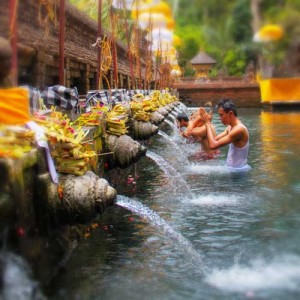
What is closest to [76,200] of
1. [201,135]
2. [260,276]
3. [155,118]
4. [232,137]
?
[260,276]

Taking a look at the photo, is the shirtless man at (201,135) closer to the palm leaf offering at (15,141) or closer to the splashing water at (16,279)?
the palm leaf offering at (15,141)

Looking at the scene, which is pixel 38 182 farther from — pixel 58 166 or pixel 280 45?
pixel 280 45

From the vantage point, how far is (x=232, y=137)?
23.4 ft

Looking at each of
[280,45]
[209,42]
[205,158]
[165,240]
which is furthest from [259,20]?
[205,158]

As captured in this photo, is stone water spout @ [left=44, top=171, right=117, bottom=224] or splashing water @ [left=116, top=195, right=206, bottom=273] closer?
stone water spout @ [left=44, top=171, right=117, bottom=224]

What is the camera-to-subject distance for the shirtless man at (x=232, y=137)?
706cm

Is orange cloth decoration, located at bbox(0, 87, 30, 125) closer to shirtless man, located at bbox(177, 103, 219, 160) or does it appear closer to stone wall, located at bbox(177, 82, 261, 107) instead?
shirtless man, located at bbox(177, 103, 219, 160)

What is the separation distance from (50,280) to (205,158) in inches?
231

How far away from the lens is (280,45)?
1.54 m

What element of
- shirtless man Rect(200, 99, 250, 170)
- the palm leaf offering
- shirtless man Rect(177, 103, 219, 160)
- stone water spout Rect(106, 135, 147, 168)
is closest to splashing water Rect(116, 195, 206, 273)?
stone water spout Rect(106, 135, 147, 168)

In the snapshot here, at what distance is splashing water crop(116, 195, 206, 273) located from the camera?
420cm

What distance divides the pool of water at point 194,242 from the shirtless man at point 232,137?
0.23 metres

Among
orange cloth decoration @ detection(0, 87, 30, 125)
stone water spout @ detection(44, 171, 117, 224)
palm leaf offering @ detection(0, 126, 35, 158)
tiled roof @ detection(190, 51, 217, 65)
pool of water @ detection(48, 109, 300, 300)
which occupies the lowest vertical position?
pool of water @ detection(48, 109, 300, 300)

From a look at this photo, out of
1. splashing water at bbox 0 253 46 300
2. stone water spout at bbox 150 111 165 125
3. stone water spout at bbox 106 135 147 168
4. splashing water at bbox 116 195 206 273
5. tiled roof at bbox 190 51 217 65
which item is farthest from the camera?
stone water spout at bbox 150 111 165 125
